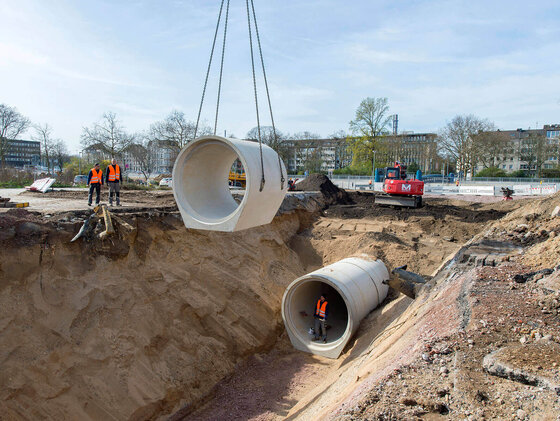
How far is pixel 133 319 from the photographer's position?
344 inches

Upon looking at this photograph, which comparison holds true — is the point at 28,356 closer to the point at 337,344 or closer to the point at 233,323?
the point at 233,323

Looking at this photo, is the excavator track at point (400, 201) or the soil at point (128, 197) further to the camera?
the excavator track at point (400, 201)

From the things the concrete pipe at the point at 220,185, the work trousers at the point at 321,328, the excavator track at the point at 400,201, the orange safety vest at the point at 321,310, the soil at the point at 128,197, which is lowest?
the work trousers at the point at 321,328

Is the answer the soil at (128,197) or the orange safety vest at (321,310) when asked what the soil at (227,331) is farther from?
the soil at (128,197)

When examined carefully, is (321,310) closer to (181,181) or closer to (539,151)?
(181,181)

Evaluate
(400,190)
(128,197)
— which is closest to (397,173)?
(400,190)

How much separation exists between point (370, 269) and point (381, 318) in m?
1.86

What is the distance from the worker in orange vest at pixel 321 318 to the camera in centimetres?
1051

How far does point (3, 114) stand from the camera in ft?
109

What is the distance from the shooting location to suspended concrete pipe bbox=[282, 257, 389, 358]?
998 cm

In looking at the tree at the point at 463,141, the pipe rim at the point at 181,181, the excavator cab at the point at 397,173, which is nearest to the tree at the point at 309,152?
the tree at the point at 463,141

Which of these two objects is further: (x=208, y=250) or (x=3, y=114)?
(x=3, y=114)

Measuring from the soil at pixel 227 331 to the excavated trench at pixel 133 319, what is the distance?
3 cm

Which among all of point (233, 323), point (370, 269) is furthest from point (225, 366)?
point (370, 269)
